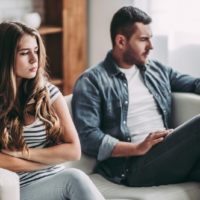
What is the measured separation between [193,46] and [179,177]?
1.11m

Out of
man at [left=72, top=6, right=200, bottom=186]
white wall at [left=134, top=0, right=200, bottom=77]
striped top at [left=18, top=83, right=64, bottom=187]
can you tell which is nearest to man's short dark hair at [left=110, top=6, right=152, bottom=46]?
man at [left=72, top=6, right=200, bottom=186]

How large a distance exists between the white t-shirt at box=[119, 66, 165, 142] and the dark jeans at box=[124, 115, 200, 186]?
0.14 metres

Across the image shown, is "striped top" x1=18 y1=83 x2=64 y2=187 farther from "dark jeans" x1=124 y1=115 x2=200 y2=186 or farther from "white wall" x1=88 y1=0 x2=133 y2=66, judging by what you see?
"white wall" x1=88 y1=0 x2=133 y2=66

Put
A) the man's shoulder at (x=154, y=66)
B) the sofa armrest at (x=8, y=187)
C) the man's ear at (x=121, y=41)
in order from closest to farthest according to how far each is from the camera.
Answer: the sofa armrest at (x=8, y=187), the man's ear at (x=121, y=41), the man's shoulder at (x=154, y=66)

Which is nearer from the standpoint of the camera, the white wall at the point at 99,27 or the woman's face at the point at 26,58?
the woman's face at the point at 26,58

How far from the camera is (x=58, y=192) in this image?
207 cm

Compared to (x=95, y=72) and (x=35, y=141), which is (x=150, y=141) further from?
(x=35, y=141)

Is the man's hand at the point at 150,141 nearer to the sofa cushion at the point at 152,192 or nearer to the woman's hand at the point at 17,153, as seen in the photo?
the sofa cushion at the point at 152,192

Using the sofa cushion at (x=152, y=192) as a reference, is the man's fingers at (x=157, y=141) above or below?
above

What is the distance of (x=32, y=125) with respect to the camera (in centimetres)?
215

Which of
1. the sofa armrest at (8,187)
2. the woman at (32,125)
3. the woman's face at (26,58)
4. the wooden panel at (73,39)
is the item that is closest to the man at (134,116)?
the woman at (32,125)

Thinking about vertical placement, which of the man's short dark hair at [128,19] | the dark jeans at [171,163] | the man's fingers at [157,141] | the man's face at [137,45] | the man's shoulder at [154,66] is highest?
the man's short dark hair at [128,19]

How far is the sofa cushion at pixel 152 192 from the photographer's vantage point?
7.54ft

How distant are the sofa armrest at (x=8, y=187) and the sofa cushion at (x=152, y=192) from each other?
52 cm
